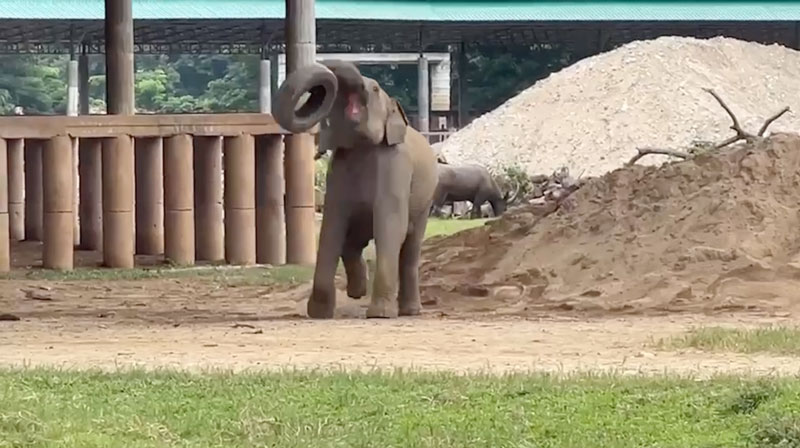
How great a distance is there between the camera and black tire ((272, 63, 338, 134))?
1562 centimetres

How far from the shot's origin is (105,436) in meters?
8.45

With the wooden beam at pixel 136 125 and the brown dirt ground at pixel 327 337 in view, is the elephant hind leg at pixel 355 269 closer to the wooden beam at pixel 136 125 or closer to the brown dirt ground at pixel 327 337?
the brown dirt ground at pixel 327 337

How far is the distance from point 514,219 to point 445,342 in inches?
344

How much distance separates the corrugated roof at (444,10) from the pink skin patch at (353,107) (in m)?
33.5

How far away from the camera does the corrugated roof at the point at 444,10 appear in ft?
164

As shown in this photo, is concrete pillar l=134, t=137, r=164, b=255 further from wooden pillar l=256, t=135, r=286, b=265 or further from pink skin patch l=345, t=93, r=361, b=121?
pink skin patch l=345, t=93, r=361, b=121

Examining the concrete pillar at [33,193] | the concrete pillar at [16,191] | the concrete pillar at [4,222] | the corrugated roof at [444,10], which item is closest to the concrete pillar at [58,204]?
the concrete pillar at [4,222]

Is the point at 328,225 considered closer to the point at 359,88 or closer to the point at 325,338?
the point at 359,88

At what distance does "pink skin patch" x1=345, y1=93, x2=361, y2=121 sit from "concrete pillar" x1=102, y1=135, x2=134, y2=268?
24.7 feet

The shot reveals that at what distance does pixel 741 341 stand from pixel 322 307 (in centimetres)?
471

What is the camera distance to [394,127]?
16.1 metres

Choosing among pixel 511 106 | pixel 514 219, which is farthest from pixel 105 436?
pixel 511 106

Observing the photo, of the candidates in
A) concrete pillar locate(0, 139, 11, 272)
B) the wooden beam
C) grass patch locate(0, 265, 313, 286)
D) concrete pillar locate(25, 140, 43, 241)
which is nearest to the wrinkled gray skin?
concrete pillar locate(25, 140, 43, 241)

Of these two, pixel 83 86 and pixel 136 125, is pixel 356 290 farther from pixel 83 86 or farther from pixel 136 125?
pixel 83 86
